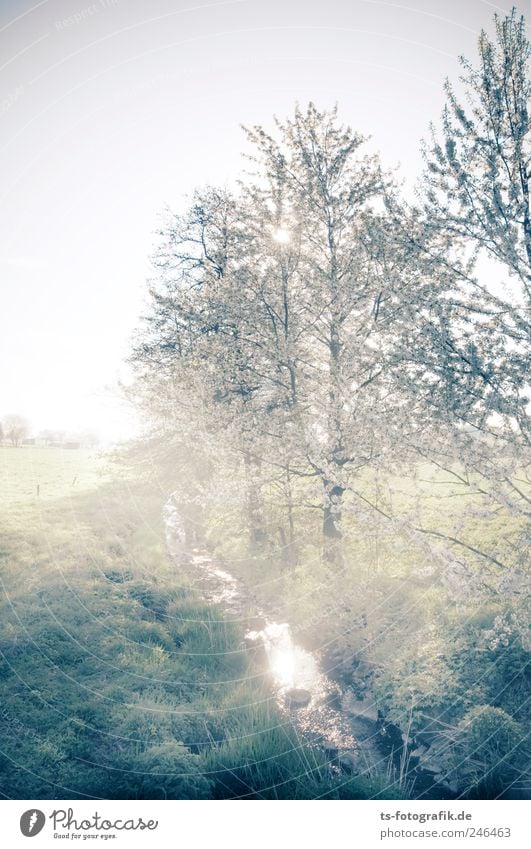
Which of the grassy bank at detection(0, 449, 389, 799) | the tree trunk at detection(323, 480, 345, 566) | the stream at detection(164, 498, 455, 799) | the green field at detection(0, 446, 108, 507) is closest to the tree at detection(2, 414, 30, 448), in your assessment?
the green field at detection(0, 446, 108, 507)

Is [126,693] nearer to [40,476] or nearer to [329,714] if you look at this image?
[329,714]

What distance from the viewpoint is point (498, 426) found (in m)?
4.18

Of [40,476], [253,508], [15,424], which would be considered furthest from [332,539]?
[15,424]

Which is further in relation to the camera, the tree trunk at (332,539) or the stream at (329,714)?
the tree trunk at (332,539)

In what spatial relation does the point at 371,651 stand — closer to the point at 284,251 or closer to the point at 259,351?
the point at 259,351

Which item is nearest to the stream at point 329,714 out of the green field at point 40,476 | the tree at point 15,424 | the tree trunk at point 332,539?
the tree trunk at point 332,539

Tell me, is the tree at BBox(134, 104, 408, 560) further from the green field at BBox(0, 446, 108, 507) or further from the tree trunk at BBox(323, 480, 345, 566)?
the green field at BBox(0, 446, 108, 507)

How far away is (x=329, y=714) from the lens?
5.86 meters

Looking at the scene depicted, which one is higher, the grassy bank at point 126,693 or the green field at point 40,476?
the green field at point 40,476

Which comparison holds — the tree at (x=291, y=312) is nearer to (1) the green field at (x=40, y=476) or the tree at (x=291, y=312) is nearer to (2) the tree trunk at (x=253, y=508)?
(2) the tree trunk at (x=253, y=508)

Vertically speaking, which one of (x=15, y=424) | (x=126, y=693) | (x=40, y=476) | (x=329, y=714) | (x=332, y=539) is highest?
(x=15, y=424)

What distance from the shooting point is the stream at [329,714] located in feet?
15.4

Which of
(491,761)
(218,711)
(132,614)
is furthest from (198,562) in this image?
(491,761)
